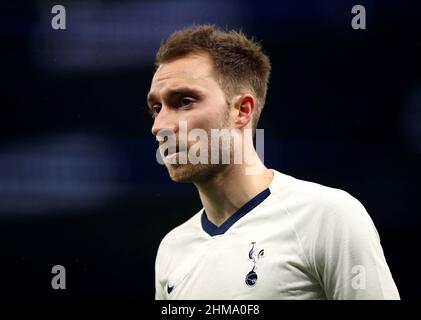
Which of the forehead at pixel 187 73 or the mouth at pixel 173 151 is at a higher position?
the forehead at pixel 187 73

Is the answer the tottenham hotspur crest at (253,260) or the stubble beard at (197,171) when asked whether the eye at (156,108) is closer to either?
the stubble beard at (197,171)

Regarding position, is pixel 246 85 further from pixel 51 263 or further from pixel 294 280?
pixel 51 263

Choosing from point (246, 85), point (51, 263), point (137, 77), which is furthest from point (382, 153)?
point (51, 263)

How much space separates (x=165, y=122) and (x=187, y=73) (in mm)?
188

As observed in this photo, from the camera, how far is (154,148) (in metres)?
3.09

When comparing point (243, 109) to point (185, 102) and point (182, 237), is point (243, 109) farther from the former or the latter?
point (182, 237)

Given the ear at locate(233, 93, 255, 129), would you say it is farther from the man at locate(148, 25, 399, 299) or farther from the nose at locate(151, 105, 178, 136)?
the nose at locate(151, 105, 178, 136)

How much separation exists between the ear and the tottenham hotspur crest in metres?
0.43

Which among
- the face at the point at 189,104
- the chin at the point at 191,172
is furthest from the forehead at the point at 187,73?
the chin at the point at 191,172

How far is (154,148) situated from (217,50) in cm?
88

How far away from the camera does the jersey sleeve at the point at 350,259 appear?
1.98 meters

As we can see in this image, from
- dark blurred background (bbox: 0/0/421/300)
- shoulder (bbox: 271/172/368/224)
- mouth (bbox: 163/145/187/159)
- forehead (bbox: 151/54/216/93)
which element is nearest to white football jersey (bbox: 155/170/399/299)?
shoulder (bbox: 271/172/368/224)

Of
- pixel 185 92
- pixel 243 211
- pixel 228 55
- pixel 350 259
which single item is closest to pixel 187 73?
pixel 185 92

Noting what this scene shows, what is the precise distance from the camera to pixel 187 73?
2.26m
